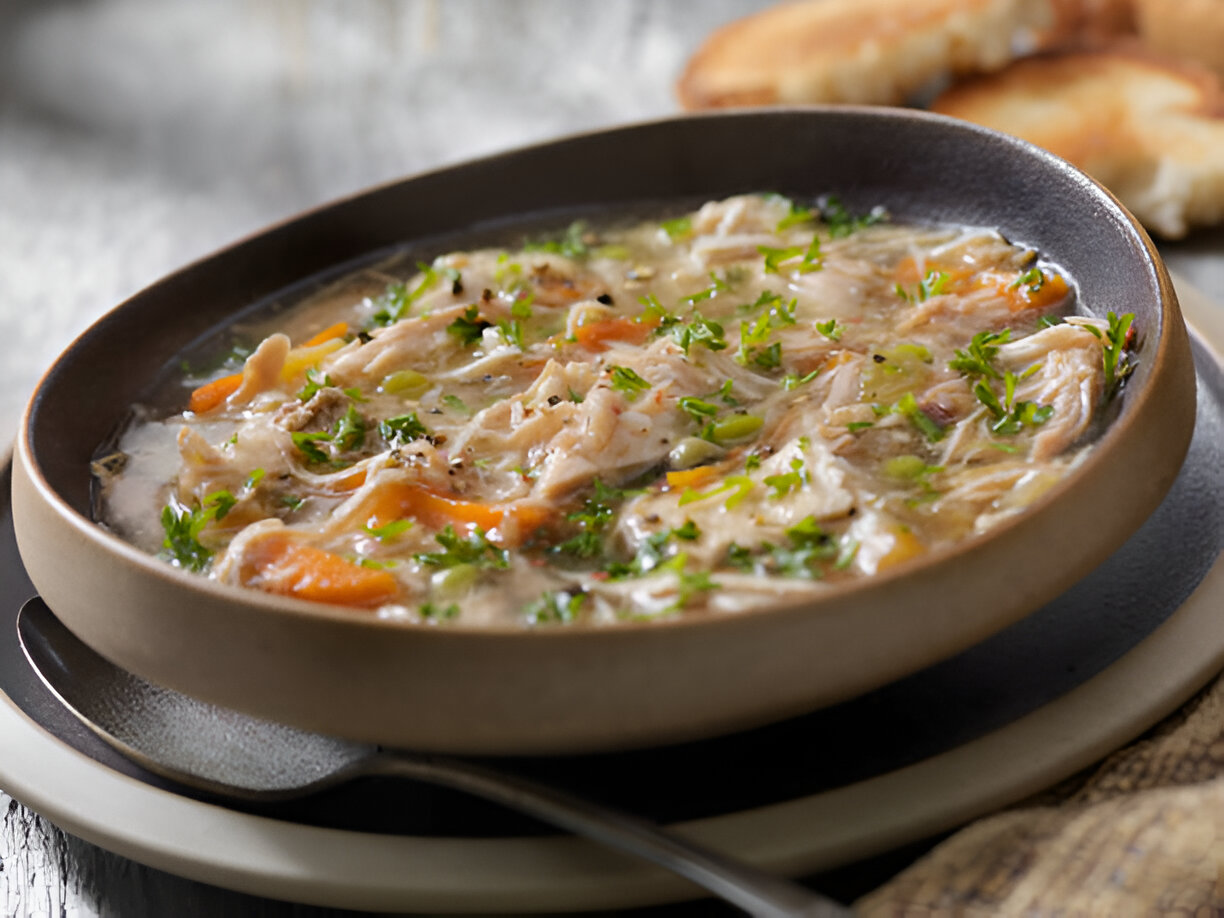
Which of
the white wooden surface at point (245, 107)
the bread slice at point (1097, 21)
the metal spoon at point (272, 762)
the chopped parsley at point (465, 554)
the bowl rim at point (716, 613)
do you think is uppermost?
the bowl rim at point (716, 613)

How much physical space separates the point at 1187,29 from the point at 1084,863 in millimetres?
5417

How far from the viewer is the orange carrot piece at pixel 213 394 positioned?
11.8 ft

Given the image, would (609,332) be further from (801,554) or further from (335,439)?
(801,554)

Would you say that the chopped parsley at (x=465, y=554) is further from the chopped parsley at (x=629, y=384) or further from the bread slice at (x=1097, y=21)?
the bread slice at (x=1097, y=21)

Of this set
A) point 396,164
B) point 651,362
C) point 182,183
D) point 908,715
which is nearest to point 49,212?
point 182,183

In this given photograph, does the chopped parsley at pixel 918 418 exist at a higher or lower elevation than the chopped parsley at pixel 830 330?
higher

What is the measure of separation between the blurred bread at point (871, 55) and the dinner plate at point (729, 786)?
12.4 feet

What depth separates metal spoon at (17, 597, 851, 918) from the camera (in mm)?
2135

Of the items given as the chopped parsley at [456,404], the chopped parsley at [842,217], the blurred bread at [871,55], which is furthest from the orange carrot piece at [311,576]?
the blurred bread at [871,55]

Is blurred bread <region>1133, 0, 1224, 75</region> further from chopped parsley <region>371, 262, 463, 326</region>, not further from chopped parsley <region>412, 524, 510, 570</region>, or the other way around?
chopped parsley <region>412, 524, 510, 570</region>

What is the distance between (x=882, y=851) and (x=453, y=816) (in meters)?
0.79

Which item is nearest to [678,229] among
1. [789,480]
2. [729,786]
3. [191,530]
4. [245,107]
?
[789,480]

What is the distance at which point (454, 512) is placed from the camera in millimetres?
2910

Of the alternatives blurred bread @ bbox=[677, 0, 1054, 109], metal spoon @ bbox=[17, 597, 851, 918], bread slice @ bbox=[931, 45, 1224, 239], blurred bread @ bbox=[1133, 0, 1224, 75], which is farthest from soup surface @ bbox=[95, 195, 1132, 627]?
blurred bread @ bbox=[1133, 0, 1224, 75]
